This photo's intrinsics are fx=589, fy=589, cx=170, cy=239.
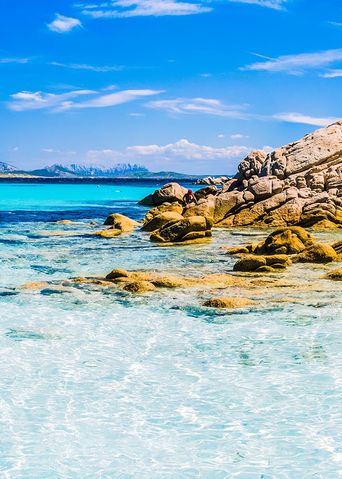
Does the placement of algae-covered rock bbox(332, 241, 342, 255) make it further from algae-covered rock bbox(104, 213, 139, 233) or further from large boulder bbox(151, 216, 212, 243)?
algae-covered rock bbox(104, 213, 139, 233)

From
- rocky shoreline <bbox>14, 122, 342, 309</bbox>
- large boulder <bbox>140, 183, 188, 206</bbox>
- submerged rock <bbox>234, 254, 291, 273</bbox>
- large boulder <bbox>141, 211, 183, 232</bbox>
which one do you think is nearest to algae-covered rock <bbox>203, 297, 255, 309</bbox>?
rocky shoreline <bbox>14, 122, 342, 309</bbox>

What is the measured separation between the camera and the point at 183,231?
3133 cm

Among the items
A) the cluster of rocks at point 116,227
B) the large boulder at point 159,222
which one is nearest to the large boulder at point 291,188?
the large boulder at point 159,222

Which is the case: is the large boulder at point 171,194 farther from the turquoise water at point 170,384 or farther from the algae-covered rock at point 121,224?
the turquoise water at point 170,384

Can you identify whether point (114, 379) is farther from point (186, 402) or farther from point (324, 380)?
point (324, 380)

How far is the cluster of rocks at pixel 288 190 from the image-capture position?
128 feet

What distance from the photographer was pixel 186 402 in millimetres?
10695

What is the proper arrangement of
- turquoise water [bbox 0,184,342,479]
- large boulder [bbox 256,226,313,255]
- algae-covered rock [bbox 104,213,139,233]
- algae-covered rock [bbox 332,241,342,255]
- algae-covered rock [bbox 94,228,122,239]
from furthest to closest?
1. algae-covered rock [bbox 104,213,139,233]
2. algae-covered rock [bbox 94,228,122,239]
3. large boulder [bbox 256,226,313,255]
4. algae-covered rock [bbox 332,241,342,255]
5. turquoise water [bbox 0,184,342,479]

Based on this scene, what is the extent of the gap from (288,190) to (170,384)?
3123cm

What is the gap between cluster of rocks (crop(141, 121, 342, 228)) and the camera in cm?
3903

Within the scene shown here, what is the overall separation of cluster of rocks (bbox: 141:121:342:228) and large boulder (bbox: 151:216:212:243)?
4.81 metres

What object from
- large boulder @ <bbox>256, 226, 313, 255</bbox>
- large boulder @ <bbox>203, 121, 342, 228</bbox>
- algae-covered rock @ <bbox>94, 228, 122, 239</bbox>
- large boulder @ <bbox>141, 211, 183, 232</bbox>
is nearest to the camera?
large boulder @ <bbox>256, 226, 313, 255</bbox>

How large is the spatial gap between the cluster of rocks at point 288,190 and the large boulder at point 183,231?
4813 millimetres

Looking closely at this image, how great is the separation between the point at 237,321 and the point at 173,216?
22.2m
